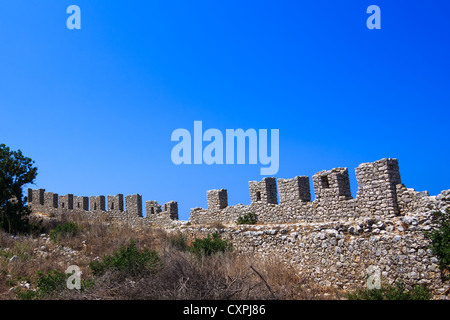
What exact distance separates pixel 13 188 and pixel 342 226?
714 inches

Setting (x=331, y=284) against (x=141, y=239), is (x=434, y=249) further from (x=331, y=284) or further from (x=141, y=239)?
(x=141, y=239)

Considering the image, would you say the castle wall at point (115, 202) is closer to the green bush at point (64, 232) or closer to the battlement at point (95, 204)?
the battlement at point (95, 204)

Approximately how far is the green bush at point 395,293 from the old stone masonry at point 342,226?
39 centimetres

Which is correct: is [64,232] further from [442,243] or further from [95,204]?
[442,243]

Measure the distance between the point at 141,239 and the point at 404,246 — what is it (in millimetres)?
11625

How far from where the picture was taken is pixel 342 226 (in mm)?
11977

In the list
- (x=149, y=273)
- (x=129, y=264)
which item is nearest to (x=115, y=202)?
(x=129, y=264)

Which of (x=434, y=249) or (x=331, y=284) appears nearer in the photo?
(x=434, y=249)

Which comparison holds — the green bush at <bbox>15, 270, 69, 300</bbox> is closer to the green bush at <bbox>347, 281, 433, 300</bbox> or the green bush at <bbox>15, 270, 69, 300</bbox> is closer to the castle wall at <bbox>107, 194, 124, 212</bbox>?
the green bush at <bbox>347, 281, 433, 300</bbox>

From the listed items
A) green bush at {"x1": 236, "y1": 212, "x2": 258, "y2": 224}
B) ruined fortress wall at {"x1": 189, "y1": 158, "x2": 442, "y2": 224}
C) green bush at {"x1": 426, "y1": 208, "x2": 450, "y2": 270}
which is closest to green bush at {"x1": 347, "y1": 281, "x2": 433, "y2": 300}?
green bush at {"x1": 426, "y1": 208, "x2": 450, "y2": 270}

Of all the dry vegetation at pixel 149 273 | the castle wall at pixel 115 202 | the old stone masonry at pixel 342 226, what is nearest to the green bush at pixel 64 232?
the dry vegetation at pixel 149 273

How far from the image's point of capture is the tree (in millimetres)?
19516
